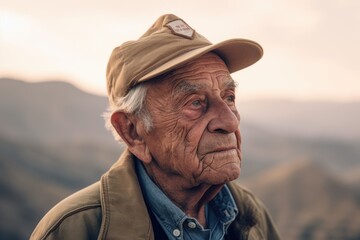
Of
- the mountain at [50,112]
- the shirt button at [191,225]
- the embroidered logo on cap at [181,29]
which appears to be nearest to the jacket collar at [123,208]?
the shirt button at [191,225]

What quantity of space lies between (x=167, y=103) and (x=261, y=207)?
0.95 metres

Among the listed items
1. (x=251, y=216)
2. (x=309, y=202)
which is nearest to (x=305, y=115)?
(x=309, y=202)

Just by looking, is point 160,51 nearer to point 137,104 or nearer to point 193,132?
point 137,104

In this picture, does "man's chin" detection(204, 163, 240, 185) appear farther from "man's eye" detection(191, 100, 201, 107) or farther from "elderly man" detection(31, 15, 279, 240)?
"man's eye" detection(191, 100, 201, 107)

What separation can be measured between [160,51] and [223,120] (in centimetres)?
44

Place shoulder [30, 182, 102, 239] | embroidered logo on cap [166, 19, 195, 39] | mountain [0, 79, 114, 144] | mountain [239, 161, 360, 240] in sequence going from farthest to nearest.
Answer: mountain [0, 79, 114, 144] → mountain [239, 161, 360, 240] → embroidered logo on cap [166, 19, 195, 39] → shoulder [30, 182, 102, 239]

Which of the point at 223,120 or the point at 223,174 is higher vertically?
the point at 223,120

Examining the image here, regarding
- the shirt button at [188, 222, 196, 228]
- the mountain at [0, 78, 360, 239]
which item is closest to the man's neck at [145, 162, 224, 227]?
the shirt button at [188, 222, 196, 228]

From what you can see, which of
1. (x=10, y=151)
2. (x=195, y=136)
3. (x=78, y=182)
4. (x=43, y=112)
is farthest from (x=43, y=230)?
(x=43, y=112)

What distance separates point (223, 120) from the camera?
2.51 meters

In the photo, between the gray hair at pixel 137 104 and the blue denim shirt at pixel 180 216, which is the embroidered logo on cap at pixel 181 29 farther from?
the blue denim shirt at pixel 180 216

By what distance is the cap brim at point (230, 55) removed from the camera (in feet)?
8.04

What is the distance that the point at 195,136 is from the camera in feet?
8.28

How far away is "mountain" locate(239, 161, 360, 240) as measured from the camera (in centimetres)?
2044
